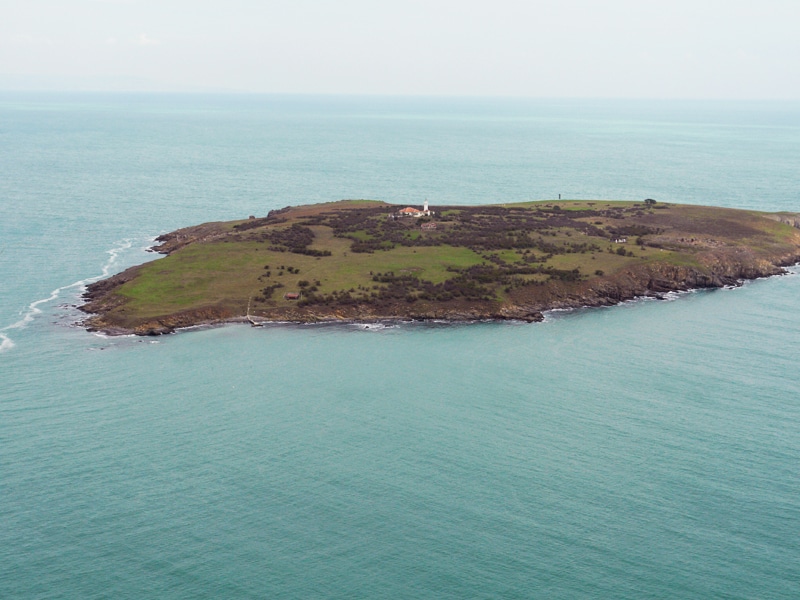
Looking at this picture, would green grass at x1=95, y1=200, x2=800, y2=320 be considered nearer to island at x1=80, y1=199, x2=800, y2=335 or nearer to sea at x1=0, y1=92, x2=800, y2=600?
island at x1=80, y1=199, x2=800, y2=335

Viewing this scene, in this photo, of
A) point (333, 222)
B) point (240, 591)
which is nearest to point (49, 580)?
point (240, 591)

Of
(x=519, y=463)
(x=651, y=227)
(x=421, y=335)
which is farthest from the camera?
(x=651, y=227)

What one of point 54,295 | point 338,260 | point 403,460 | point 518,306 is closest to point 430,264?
point 338,260

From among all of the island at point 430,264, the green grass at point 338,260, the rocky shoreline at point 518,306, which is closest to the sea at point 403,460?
the rocky shoreline at point 518,306

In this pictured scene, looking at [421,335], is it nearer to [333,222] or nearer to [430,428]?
[430,428]

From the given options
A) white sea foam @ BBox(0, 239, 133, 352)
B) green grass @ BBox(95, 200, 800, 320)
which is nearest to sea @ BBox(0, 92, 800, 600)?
white sea foam @ BBox(0, 239, 133, 352)

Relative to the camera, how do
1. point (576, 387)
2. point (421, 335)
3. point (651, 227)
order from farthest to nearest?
point (651, 227), point (421, 335), point (576, 387)

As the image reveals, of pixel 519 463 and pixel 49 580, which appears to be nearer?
pixel 49 580

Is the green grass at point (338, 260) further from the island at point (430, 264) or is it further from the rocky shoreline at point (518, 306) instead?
the rocky shoreline at point (518, 306)
